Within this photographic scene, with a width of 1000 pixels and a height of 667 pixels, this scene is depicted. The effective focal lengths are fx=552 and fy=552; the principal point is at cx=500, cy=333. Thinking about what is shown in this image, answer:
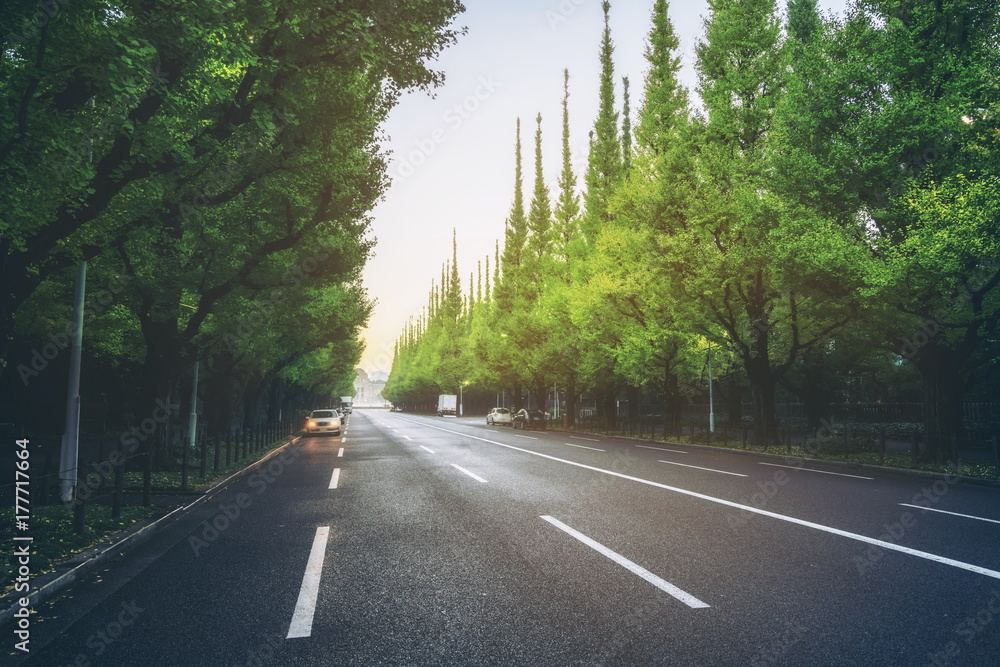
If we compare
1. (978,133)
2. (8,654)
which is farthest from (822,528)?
(978,133)

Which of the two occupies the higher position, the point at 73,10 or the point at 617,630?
the point at 73,10

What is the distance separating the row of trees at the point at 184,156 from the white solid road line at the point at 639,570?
6827 millimetres

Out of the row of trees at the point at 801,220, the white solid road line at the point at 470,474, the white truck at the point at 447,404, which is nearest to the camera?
the white solid road line at the point at 470,474

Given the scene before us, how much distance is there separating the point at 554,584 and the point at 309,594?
2.12 meters

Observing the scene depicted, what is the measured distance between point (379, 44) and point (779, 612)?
927cm

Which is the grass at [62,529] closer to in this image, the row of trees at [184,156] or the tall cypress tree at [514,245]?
the row of trees at [184,156]

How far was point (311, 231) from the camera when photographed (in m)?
13.3

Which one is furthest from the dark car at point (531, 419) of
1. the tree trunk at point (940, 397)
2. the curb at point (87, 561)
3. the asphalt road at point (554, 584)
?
the curb at point (87, 561)

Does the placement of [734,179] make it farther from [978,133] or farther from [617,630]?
[617,630]

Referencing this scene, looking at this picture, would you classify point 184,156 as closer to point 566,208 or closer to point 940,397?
point 940,397

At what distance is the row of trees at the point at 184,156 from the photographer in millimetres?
5898

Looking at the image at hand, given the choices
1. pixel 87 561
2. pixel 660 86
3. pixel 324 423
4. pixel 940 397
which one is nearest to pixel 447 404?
pixel 324 423

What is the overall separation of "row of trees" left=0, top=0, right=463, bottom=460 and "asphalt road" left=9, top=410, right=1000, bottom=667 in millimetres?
4029

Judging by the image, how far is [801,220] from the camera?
14617mm
